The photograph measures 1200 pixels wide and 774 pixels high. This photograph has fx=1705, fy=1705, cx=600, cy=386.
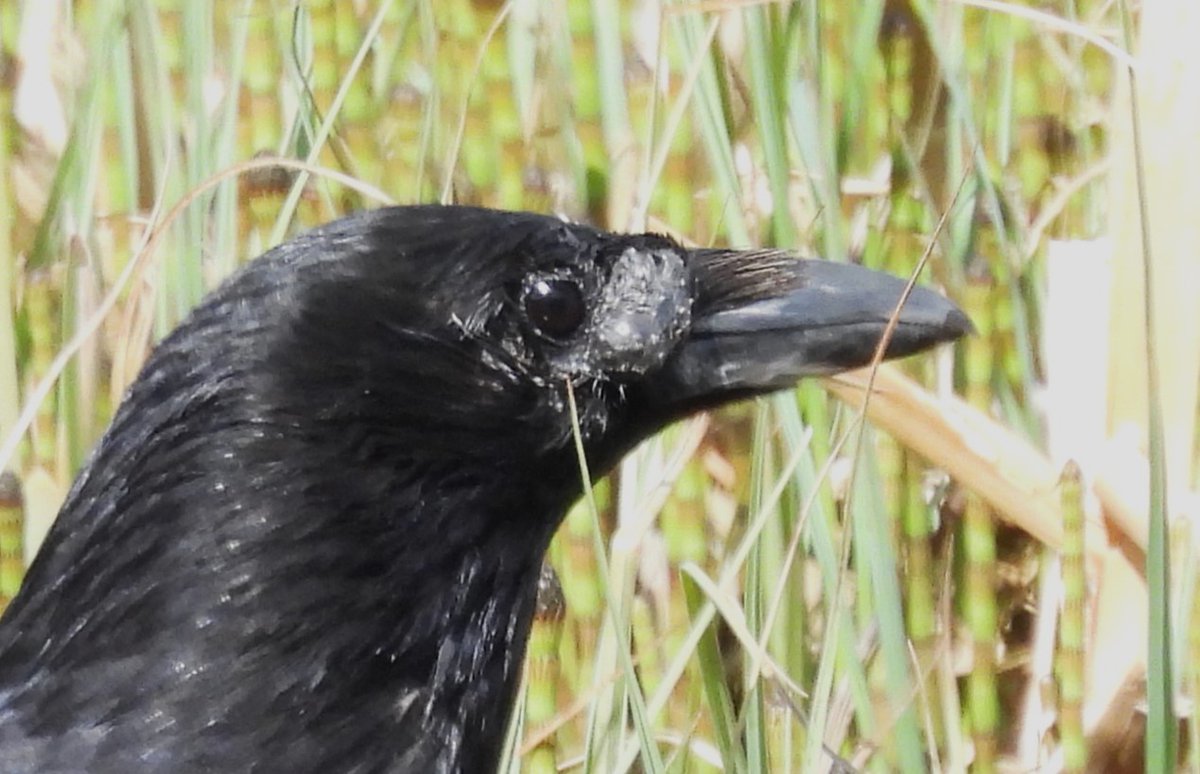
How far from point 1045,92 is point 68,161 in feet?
2.48

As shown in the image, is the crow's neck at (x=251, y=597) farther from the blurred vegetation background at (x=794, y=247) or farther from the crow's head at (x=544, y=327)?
the blurred vegetation background at (x=794, y=247)

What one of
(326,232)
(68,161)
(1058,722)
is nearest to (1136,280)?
(1058,722)

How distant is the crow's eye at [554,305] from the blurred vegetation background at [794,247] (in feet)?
0.78

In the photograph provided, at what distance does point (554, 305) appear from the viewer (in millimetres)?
874

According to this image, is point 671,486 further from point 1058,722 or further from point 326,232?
point 326,232

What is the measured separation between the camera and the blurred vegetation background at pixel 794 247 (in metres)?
1.16

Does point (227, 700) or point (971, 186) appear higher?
point (971, 186)

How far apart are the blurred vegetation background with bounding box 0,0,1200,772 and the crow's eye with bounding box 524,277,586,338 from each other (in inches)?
9.3

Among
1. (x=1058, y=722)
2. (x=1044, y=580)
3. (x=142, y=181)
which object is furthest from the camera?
(x=142, y=181)

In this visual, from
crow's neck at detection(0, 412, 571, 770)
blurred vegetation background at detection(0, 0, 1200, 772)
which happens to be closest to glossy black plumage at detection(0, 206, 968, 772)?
crow's neck at detection(0, 412, 571, 770)

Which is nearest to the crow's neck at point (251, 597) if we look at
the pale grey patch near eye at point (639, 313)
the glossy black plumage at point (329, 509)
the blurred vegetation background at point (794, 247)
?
the glossy black plumage at point (329, 509)

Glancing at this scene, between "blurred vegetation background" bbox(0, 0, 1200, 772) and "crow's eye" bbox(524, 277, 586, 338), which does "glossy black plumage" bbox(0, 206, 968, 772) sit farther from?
"blurred vegetation background" bbox(0, 0, 1200, 772)

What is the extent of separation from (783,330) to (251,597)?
318 mm

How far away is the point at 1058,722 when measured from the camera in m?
1.20
